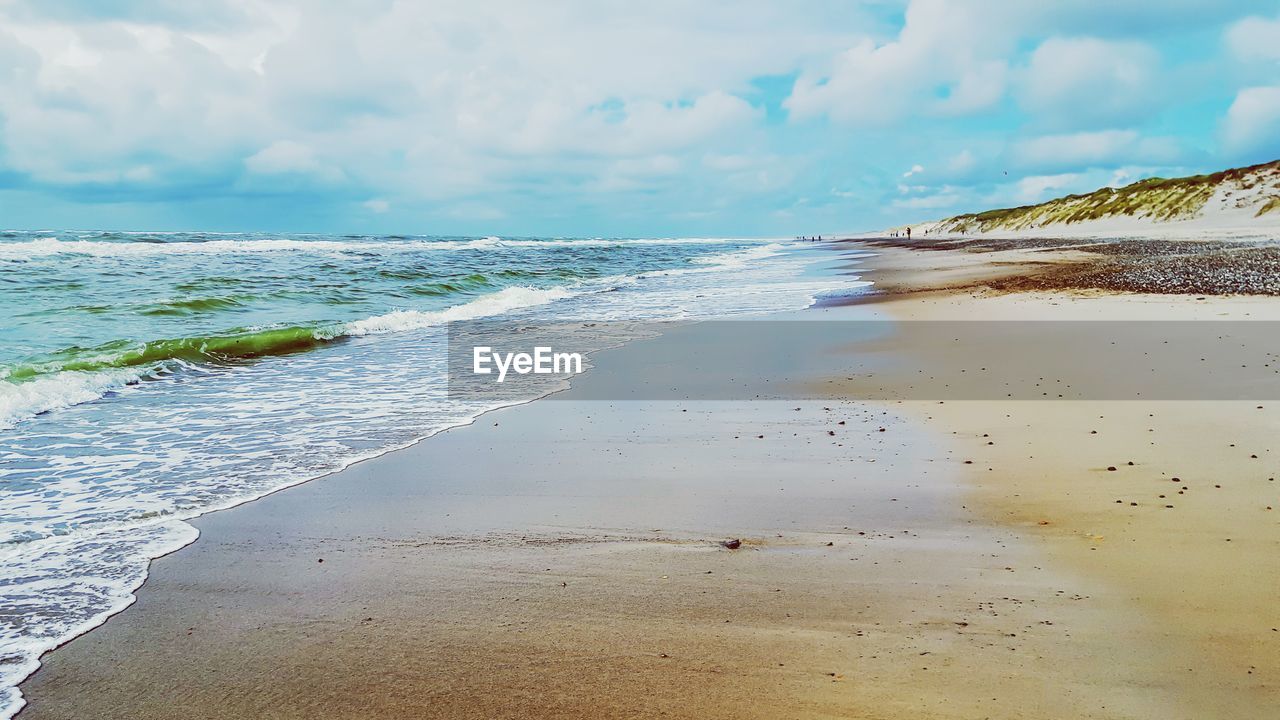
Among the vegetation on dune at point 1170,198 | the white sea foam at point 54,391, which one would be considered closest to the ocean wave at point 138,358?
the white sea foam at point 54,391

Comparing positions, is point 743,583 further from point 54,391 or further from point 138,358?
point 138,358

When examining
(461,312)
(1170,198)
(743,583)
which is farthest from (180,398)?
(1170,198)

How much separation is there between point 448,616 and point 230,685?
0.88 metres

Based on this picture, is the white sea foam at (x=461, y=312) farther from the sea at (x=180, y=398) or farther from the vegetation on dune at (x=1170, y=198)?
the vegetation on dune at (x=1170, y=198)

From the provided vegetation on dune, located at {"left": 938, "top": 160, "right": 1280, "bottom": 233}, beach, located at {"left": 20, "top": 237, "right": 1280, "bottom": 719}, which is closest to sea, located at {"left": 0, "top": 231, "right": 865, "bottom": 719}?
beach, located at {"left": 20, "top": 237, "right": 1280, "bottom": 719}

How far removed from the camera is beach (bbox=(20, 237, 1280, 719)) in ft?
9.31

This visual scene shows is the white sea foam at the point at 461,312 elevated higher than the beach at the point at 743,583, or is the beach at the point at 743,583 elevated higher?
the white sea foam at the point at 461,312

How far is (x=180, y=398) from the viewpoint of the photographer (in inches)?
358

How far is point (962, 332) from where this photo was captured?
39.0 feet

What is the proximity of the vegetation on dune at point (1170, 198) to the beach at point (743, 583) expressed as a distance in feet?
198

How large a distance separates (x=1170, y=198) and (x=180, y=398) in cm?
7060

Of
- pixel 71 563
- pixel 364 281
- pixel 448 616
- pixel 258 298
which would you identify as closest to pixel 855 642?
pixel 448 616

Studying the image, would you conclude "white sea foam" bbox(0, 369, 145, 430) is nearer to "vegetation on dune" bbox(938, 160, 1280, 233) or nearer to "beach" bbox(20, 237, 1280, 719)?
"beach" bbox(20, 237, 1280, 719)

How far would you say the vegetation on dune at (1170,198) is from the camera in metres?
54.4
